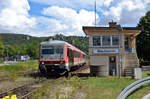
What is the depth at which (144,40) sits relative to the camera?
3203cm

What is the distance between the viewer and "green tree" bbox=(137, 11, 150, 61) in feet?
103

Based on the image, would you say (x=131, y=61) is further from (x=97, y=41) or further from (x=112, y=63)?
(x=97, y=41)

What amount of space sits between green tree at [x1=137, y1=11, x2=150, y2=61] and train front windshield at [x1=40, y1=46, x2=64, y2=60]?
17.3 m

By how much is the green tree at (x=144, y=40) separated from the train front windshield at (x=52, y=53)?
56.7 ft

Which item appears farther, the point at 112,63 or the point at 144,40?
the point at 144,40

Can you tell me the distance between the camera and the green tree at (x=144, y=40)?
103 ft

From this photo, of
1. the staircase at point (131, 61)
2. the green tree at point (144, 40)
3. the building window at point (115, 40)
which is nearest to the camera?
the building window at point (115, 40)

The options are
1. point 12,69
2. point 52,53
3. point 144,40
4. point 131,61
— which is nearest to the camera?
point 52,53

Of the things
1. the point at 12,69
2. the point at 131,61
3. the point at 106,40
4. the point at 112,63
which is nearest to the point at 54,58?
the point at 106,40

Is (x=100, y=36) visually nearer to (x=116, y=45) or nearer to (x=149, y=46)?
(x=116, y=45)

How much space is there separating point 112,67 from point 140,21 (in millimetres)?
17399

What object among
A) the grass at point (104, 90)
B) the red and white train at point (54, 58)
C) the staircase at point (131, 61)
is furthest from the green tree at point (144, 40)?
the grass at point (104, 90)

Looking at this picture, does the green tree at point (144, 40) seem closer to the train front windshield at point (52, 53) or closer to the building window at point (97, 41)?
the building window at point (97, 41)

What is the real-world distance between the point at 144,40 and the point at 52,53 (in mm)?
18484
